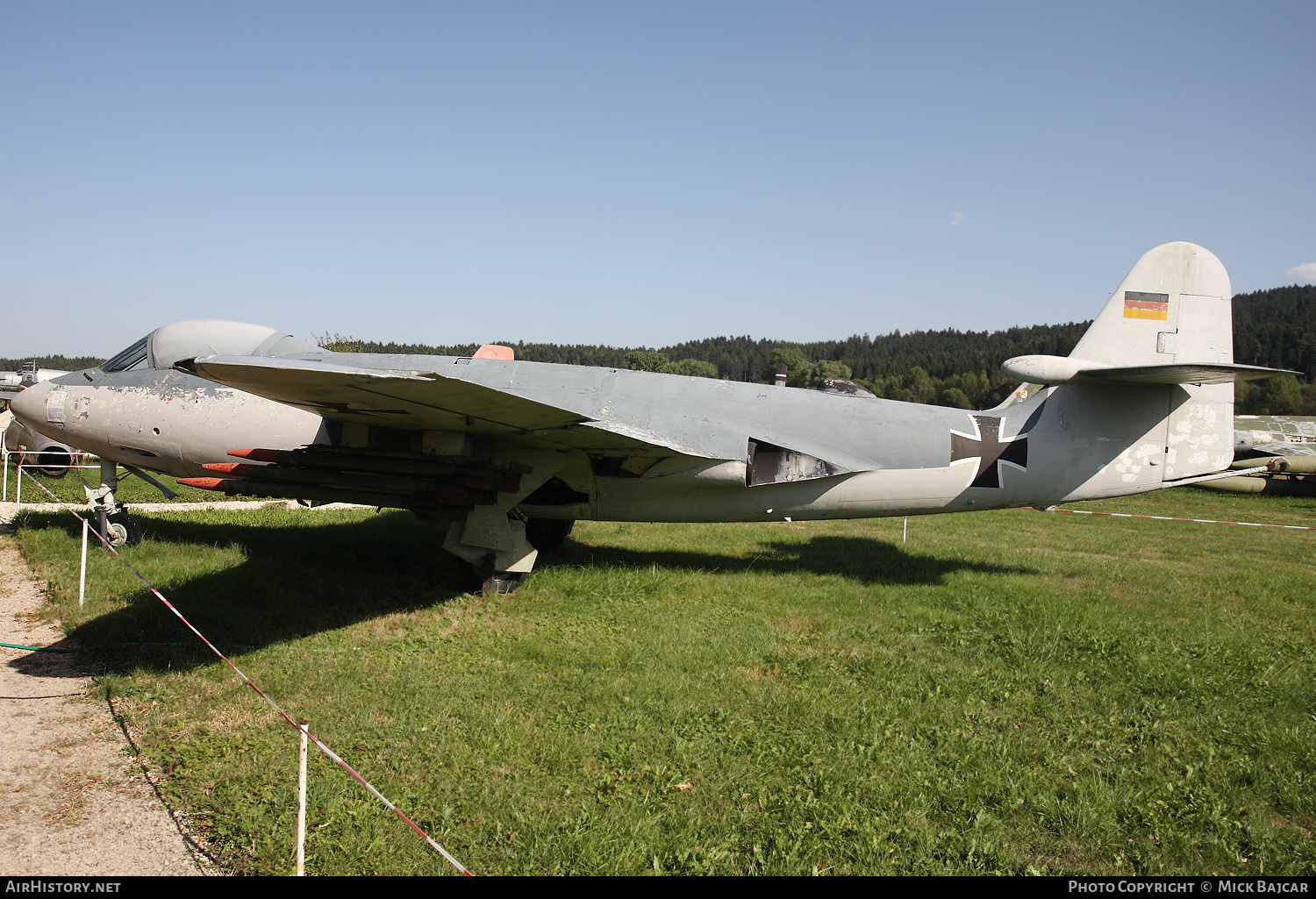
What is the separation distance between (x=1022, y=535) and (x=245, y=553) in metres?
13.2

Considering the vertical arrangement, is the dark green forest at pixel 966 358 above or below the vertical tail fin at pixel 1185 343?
above

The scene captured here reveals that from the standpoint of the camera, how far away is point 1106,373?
26.8ft

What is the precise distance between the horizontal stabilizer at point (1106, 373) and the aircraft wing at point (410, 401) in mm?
4393

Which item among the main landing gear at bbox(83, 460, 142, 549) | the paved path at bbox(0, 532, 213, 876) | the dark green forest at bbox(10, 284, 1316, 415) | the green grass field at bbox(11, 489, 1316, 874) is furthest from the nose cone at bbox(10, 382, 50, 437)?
the dark green forest at bbox(10, 284, 1316, 415)

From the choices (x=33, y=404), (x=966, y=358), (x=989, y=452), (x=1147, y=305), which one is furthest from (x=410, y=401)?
(x=966, y=358)

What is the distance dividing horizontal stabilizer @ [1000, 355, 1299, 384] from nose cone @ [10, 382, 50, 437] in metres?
12.1

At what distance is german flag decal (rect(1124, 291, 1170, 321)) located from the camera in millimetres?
8680

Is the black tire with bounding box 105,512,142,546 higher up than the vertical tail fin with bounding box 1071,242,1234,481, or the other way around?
the vertical tail fin with bounding box 1071,242,1234,481

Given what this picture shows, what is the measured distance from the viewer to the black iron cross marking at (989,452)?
28.0 feet

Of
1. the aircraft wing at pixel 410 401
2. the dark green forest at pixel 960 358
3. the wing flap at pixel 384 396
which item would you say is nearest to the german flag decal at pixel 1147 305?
the aircraft wing at pixel 410 401

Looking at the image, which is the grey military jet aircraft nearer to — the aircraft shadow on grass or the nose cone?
the nose cone

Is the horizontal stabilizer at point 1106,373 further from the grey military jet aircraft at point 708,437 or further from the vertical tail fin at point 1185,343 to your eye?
the vertical tail fin at point 1185,343

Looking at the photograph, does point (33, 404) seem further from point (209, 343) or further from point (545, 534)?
point (545, 534)

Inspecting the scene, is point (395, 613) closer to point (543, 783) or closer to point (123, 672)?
point (123, 672)
